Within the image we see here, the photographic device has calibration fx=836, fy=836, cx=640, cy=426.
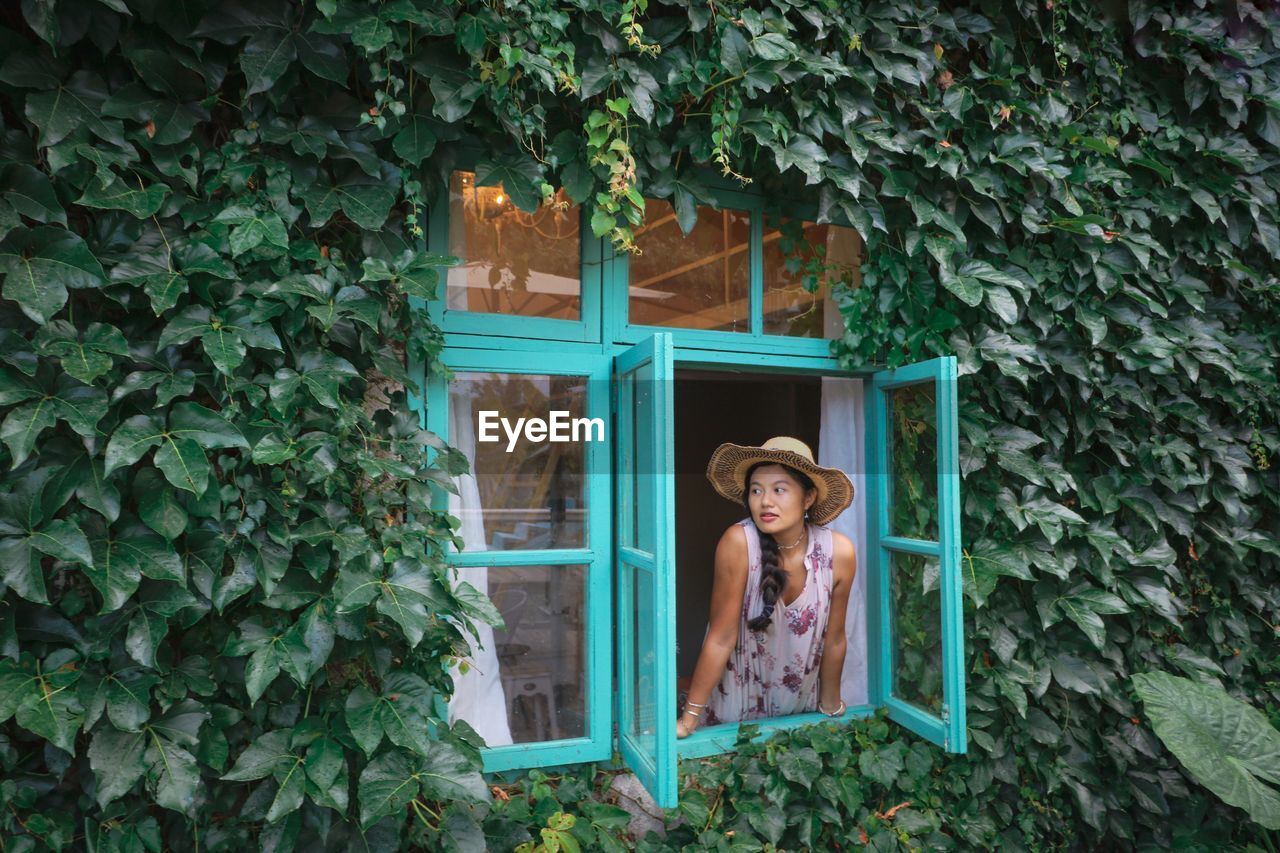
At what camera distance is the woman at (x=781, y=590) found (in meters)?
3.03

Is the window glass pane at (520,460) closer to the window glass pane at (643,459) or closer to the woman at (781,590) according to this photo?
the window glass pane at (643,459)

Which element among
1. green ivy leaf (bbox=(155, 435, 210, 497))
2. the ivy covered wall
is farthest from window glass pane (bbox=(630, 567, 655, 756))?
green ivy leaf (bbox=(155, 435, 210, 497))

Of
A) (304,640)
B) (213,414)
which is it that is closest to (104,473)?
(213,414)

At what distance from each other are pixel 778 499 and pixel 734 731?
32.4 inches

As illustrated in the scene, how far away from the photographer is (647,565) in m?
2.38

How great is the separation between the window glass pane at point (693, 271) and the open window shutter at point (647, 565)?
304mm

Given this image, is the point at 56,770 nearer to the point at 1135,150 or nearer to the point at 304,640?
the point at 304,640

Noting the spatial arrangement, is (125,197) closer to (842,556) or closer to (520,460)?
(520,460)

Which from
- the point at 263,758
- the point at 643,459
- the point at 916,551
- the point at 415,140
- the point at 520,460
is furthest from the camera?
the point at 916,551

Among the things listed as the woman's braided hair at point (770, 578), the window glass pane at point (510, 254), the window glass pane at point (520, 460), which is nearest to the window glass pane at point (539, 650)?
the window glass pane at point (520, 460)

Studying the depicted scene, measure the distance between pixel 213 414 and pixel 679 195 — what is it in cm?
151

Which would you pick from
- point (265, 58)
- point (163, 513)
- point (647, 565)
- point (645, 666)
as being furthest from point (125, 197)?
point (645, 666)

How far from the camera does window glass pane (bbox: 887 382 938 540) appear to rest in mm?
2834

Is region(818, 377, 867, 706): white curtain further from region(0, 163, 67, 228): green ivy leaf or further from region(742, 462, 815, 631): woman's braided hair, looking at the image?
region(0, 163, 67, 228): green ivy leaf
